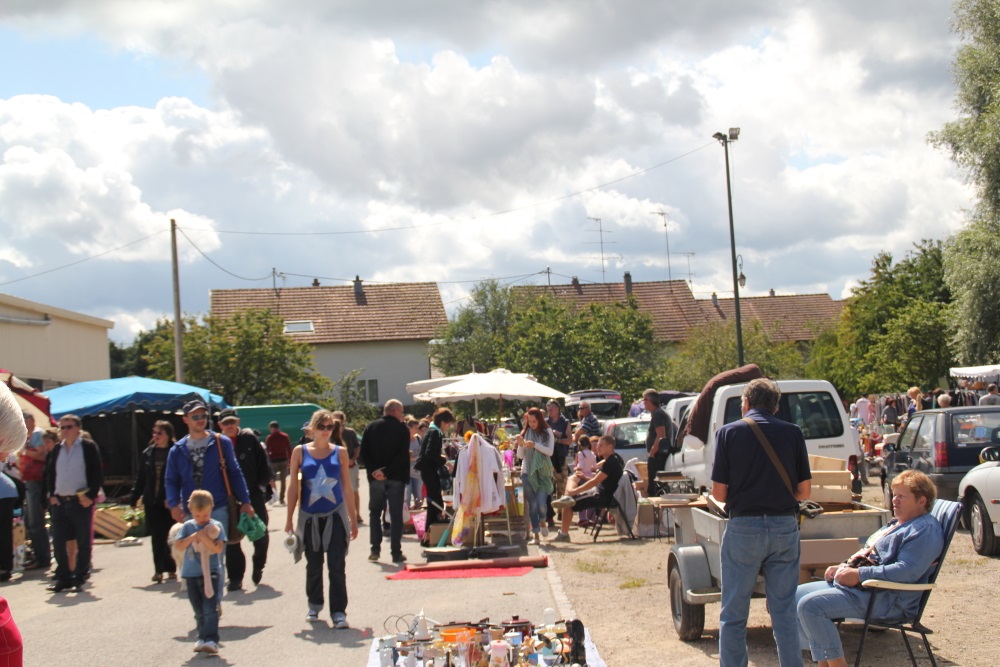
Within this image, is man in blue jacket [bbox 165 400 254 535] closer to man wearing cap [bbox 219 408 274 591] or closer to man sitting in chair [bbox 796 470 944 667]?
man wearing cap [bbox 219 408 274 591]

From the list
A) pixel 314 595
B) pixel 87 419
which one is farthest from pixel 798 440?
pixel 87 419

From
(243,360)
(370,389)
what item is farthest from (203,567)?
(370,389)

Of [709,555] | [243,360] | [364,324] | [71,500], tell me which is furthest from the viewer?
[364,324]

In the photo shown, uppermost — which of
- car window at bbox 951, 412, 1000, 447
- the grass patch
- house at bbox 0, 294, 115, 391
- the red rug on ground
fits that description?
house at bbox 0, 294, 115, 391

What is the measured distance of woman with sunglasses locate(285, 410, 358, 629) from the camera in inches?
345

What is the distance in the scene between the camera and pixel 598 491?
14.7m

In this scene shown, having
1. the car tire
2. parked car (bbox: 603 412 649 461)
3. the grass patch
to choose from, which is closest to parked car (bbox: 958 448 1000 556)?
the car tire

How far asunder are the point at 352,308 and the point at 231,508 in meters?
52.8

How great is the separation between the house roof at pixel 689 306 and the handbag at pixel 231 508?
177 feet

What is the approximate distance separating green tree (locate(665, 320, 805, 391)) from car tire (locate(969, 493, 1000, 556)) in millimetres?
31990

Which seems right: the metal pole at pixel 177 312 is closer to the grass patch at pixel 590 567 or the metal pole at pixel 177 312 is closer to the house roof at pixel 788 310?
the grass patch at pixel 590 567

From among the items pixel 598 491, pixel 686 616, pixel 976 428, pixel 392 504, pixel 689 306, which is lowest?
pixel 686 616

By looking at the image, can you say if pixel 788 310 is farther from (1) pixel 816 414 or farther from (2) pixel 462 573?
(2) pixel 462 573

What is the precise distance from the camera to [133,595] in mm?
10969
